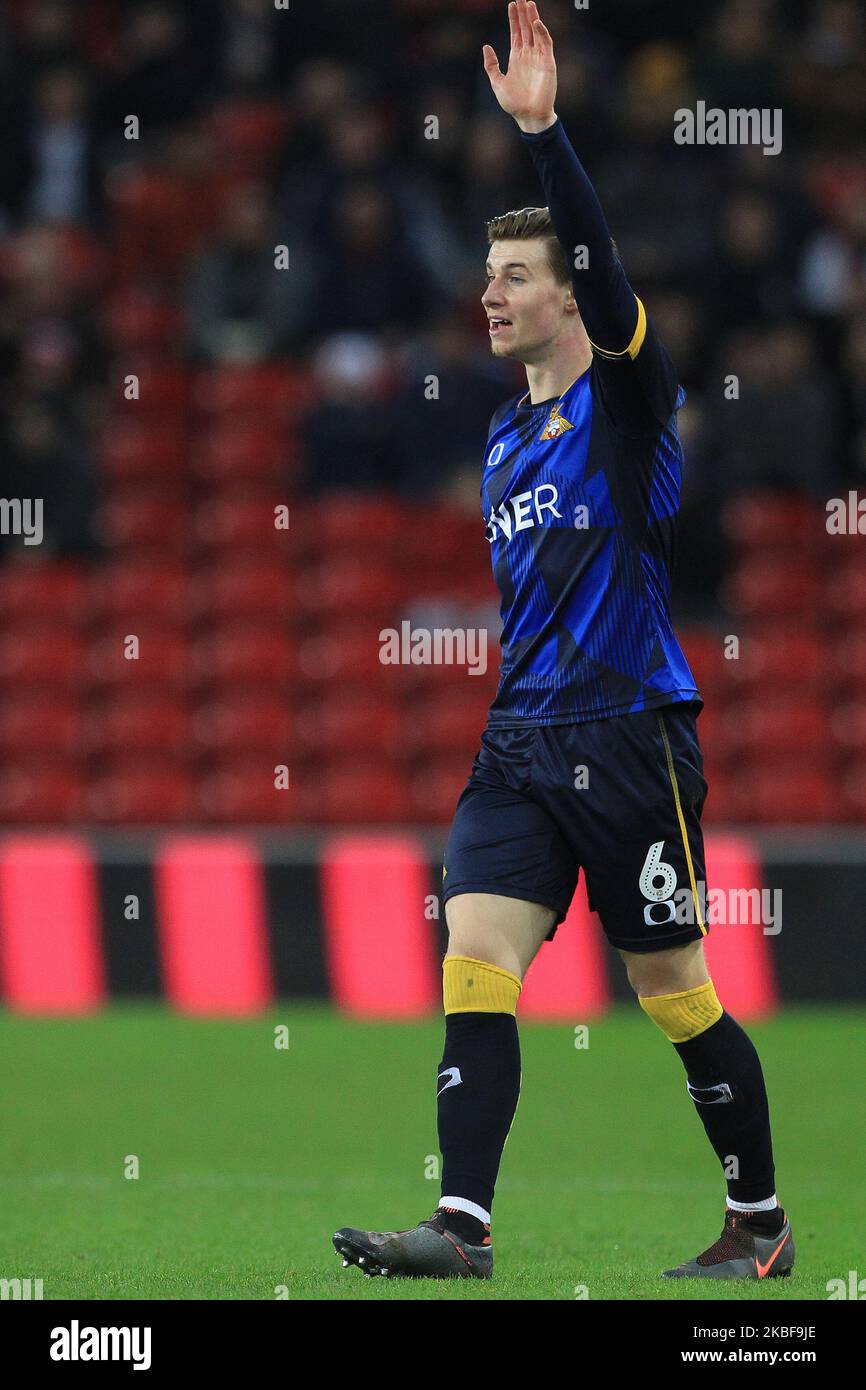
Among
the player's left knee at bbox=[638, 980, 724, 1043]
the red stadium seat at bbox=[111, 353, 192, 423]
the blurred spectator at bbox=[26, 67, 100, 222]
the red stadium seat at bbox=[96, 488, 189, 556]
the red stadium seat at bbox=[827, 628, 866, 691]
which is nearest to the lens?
the player's left knee at bbox=[638, 980, 724, 1043]

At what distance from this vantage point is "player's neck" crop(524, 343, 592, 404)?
5.83 m

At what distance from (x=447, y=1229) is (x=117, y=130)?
13423 mm

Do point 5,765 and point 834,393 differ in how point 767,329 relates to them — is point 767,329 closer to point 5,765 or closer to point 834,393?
point 834,393

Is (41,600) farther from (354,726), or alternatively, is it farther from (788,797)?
(788,797)

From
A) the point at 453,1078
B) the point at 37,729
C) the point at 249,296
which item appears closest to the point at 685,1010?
the point at 453,1078

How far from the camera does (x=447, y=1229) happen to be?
545 cm

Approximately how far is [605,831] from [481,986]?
48cm

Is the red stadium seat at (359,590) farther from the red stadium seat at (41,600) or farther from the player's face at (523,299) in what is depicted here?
the player's face at (523,299)

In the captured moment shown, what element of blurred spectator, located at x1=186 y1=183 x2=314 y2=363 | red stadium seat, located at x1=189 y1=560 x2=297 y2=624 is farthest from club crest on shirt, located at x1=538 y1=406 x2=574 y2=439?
blurred spectator, located at x1=186 y1=183 x2=314 y2=363

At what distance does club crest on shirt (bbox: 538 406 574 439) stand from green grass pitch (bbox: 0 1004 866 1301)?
6.74 ft

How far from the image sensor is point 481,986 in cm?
555

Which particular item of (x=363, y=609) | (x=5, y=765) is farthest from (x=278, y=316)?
(x=5, y=765)

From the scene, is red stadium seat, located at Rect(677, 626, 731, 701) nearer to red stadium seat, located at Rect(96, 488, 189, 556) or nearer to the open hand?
red stadium seat, located at Rect(96, 488, 189, 556)

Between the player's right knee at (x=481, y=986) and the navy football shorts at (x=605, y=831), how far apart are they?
6.5 inches
